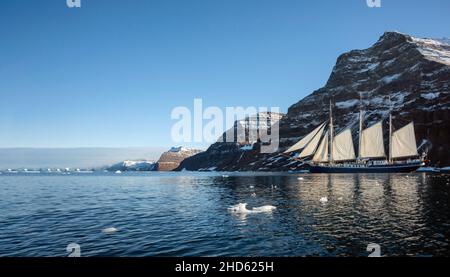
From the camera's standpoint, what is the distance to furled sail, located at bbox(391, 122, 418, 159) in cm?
12406

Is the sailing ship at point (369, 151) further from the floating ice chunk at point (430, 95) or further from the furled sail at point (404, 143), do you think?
the floating ice chunk at point (430, 95)

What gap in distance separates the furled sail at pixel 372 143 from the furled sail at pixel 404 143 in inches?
215

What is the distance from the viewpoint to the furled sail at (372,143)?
130000 millimetres

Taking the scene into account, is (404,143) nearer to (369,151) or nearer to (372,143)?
(372,143)

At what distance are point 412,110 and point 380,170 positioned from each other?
64.0 metres

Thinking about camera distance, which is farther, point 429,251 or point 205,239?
point 205,239

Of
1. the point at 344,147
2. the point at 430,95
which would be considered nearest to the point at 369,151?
the point at 344,147

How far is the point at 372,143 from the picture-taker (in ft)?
440

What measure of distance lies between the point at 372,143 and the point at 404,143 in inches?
483

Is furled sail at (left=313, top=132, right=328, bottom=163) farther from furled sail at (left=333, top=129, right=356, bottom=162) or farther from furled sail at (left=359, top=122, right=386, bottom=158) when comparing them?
furled sail at (left=359, top=122, right=386, bottom=158)

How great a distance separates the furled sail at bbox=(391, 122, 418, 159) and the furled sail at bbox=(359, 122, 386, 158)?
215 inches
